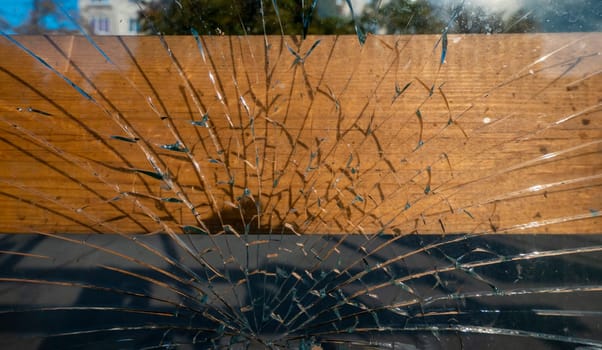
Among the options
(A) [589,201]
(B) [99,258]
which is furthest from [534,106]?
(B) [99,258]

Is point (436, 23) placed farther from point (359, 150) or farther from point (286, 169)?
point (286, 169)

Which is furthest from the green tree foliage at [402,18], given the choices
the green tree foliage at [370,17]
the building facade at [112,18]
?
the building facade at [112,18]

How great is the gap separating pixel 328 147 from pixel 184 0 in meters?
0.47

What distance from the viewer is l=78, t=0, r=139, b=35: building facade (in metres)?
1.12

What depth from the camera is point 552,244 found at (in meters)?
1.10

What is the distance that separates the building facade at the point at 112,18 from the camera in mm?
1115

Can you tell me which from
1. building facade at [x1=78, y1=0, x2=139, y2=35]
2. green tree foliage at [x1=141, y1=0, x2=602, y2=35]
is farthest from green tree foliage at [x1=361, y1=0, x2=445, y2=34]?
building facade at [x1=78, y1=0, x2=139, y2=35]

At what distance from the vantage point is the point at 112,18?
3.69ft

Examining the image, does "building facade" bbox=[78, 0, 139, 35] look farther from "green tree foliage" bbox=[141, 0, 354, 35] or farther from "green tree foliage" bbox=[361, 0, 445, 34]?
"green tree foliage" bbox=[361, 0, 445, 34]

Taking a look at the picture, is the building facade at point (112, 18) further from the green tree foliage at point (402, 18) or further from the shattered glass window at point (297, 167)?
the green tree foliage at point (402, 18)

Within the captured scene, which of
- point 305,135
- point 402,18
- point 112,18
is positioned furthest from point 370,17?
point 112,18

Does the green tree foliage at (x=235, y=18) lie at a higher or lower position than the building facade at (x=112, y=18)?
lower

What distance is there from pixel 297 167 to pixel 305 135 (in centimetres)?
7

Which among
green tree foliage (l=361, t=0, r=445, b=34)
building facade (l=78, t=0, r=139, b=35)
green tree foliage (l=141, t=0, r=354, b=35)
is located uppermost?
building facade (l=78, t=0, r=139, b=35)
